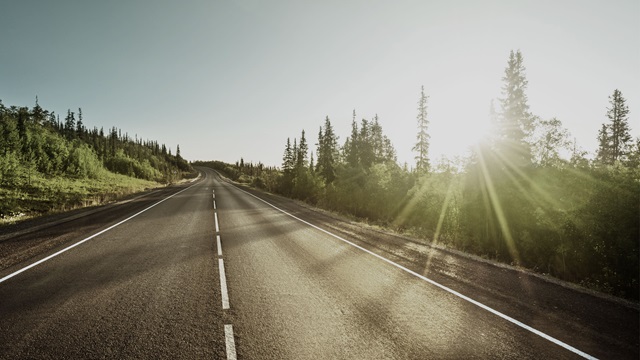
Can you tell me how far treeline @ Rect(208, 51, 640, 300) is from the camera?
7836mm

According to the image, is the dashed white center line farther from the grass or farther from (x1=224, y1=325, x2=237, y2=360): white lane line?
the grass

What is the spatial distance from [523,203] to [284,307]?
1146cm

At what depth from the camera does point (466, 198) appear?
570 inches

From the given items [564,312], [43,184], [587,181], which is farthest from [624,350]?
[43,184]

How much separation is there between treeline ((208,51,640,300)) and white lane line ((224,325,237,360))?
30.2ft

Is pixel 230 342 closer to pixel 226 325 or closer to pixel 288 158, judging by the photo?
pixel 226 325

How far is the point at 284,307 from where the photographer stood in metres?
4.85

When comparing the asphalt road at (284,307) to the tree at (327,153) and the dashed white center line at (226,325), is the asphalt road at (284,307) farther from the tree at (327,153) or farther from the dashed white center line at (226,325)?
the tree at (327,153)

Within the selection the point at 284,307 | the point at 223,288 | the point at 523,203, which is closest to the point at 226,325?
the point at 284,307

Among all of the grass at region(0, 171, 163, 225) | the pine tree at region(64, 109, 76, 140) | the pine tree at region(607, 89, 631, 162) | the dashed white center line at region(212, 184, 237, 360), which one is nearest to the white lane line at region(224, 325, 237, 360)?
the dashed white center line at region(212, 184, 237, 360)

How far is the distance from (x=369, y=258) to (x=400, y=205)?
14688mm

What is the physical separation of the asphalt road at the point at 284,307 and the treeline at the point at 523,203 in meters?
2.89

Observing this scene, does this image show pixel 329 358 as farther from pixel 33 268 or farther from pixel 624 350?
pixel 33 268

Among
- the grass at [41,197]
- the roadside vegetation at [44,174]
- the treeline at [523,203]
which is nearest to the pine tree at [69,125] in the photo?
the roadside vegetation at [44,174]
